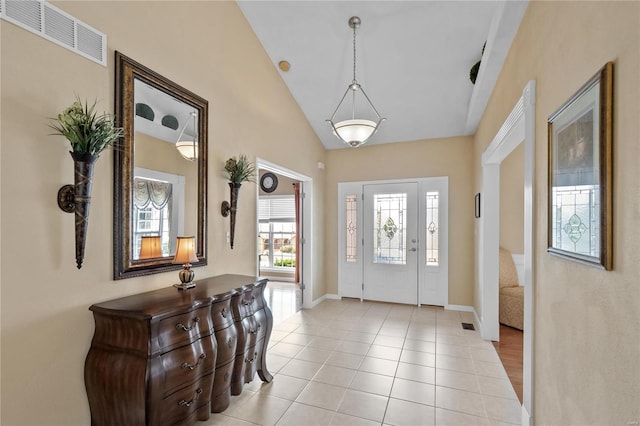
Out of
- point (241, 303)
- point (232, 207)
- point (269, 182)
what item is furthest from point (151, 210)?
point (269, 182)

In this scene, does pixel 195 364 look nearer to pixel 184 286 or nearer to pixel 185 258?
pixel 184 286

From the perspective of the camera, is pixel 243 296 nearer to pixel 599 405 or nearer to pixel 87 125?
pixel 87 125

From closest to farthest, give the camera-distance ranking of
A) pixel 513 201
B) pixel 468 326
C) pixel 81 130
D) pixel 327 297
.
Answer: pixel 81 130 < pixel 468 326 < pixel 513 201 < pixel 327 297

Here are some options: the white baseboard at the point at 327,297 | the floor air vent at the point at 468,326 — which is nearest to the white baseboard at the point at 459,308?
the floor air vent at the point at 468,326

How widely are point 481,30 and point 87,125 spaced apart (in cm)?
359

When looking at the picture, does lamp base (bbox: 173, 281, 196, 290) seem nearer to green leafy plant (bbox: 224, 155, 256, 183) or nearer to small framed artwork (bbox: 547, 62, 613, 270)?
green leafy plant (bbox: 224, 155, 256, 183)

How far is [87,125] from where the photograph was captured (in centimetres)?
168

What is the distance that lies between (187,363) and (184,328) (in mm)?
219

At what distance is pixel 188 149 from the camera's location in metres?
2.70

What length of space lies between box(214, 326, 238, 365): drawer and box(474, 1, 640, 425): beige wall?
2045 millimetres

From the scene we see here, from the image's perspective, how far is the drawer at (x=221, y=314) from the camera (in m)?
2.22

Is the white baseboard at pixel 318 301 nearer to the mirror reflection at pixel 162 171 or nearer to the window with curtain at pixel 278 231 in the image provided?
the window with curtain at pixel 278 231

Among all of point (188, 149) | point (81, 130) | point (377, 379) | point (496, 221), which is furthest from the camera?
point (496, 221)

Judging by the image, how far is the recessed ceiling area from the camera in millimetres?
3018
